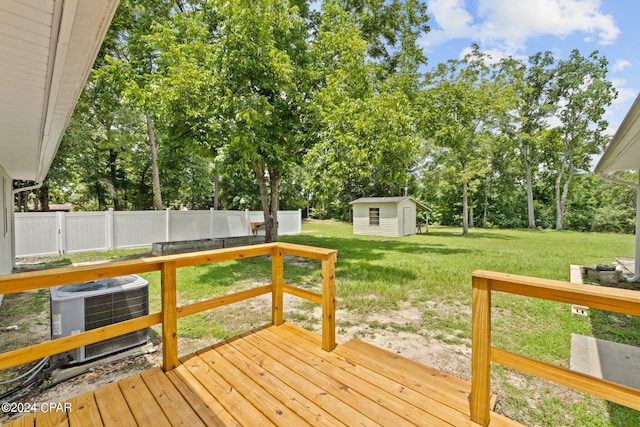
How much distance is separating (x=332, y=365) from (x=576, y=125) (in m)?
26.1

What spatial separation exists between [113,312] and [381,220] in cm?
1467

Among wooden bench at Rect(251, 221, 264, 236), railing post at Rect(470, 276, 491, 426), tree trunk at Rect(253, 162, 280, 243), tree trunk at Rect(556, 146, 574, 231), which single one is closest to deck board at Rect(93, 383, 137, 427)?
railing post at Rect(470, 276, 491, 426)

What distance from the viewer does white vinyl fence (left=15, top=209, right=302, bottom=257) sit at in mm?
8742

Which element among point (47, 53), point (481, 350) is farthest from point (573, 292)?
point (47, 53)

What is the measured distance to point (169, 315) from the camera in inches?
91.7

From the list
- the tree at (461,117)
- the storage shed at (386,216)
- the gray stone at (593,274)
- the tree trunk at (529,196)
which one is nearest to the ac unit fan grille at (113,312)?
the gray stone at (593,274)

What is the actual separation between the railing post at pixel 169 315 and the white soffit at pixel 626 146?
4449 mm

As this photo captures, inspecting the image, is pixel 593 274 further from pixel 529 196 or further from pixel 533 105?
pixel 533 105

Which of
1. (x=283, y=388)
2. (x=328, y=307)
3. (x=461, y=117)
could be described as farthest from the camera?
(x=461, y=117)

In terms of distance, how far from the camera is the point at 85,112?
479 inches

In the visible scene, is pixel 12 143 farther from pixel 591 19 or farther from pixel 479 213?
pixel 479 213

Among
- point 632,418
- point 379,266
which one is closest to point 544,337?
point 632,418

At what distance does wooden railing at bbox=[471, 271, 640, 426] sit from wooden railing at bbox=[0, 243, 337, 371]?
1.24 m

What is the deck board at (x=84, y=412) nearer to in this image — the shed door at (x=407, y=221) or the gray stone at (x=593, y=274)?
the gray stone at (x=593, y=274)
